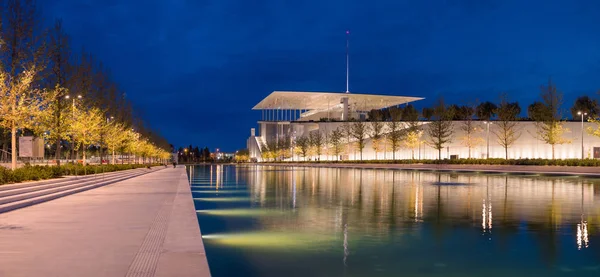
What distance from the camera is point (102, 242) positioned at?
28.8ft

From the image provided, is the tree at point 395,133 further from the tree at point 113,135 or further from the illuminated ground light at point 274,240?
the illuminated ground light at point 274,240

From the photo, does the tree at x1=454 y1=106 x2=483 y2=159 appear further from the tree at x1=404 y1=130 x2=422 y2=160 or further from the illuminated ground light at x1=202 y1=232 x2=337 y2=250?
the illuminated ground light at x1=202 y1=232 x2=337 y2=250

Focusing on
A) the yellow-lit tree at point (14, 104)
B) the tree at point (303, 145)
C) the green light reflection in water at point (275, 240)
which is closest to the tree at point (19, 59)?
the yellow-lit tree at point (14, 104)

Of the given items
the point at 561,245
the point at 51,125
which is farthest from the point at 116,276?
the point at 51,125

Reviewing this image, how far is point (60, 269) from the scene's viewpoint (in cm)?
673

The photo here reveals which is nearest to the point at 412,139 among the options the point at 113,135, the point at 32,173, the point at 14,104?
the point at 113,135

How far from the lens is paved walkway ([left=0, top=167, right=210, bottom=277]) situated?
6727mm

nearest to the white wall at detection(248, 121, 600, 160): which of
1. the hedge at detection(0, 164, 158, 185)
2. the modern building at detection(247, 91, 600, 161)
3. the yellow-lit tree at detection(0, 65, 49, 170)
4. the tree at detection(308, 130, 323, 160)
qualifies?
the modern building at detection(247, 91, 600, 161)

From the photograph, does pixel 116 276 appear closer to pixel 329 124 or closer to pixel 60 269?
pixel 60 269

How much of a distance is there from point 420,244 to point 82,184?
1900 cm

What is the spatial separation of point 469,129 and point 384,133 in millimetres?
18818

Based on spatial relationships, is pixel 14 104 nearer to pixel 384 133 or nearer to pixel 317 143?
pixel 384 133

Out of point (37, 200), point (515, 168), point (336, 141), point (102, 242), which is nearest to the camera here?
point (102, 242)

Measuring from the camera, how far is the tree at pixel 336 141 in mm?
92125
